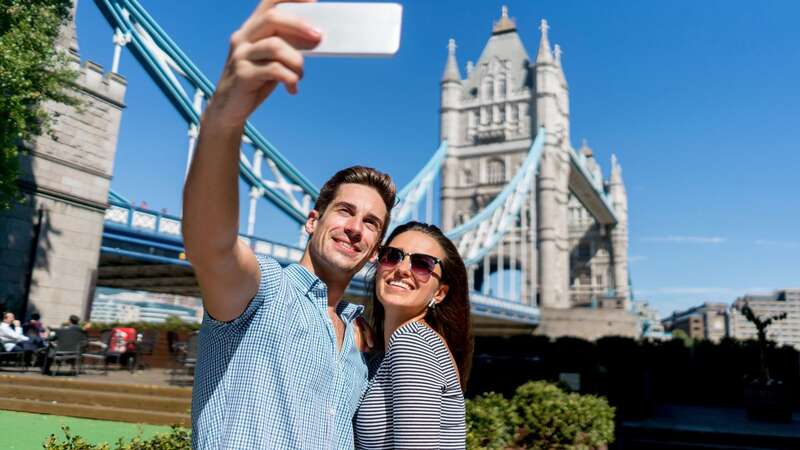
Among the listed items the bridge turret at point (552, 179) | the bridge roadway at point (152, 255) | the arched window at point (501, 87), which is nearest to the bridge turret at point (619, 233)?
the bridge turret at point (552, 179)

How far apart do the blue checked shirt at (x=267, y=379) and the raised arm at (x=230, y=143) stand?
0.48ft

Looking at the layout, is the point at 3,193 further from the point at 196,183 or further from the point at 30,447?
the point at 196,183

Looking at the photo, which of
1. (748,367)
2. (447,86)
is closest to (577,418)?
(748,367)

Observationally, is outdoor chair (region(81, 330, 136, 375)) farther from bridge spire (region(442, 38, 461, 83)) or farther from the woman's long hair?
bridge spire (region(442, 38, 461, 83))

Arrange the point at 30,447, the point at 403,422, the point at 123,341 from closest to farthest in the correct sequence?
1. the point at 403,422
2. the point at 30,447
3. the point at 123,341

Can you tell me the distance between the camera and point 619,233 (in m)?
65.4

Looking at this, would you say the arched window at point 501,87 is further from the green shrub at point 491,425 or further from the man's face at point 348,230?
the man's face at point 348,230

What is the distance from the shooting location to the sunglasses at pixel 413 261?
6.89 ft

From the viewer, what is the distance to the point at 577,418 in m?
5.88

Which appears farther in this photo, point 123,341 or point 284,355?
point 123,341

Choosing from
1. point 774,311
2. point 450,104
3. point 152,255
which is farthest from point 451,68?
point 774,311

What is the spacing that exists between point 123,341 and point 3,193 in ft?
11.4

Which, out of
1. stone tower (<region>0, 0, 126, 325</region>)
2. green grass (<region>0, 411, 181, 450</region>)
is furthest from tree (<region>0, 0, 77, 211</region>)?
green grass (<region>0, 411, 181, 450</region>)

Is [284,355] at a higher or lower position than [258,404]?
higher
